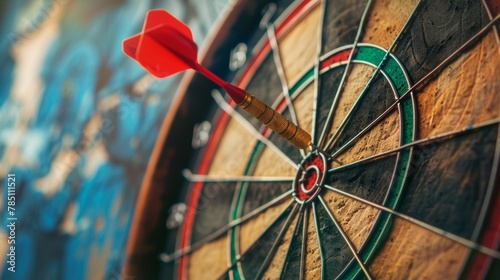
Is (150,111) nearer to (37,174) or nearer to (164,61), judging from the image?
(37,174)

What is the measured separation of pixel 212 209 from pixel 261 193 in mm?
155

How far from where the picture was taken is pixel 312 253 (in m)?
0.72

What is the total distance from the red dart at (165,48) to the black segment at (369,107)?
16 centimetres

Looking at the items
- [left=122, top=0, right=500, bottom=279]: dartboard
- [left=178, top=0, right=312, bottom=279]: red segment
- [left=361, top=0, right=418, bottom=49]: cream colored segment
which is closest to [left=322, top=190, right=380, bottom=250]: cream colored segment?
[left=122, top=0, right=500, bottom=279]: dartboard

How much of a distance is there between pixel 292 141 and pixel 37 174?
3.89 ft

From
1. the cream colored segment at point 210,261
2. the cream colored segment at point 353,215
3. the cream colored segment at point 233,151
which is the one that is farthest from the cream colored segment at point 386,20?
the cream colored segment at point 210,261

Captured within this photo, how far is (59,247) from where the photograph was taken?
4.76 feet

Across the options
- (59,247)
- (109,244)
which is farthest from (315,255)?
(59,247)

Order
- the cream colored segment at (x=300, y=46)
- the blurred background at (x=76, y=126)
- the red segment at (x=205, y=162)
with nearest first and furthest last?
the cream colored segment at (x=300, y=46) → the red segment at (x=205, y=162) → the blurred background at (x=76, y=126)

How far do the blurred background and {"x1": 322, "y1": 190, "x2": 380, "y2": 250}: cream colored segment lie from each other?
68cm

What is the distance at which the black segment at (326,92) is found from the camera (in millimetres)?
775

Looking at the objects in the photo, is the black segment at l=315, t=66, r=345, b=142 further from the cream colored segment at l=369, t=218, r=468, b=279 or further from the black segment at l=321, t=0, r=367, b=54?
the cream colored segment at l=369, t=218, r=468, b=279

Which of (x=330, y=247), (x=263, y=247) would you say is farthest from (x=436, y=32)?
(x=263, y=247)

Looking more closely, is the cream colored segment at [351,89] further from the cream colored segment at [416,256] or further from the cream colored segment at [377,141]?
the cream colored segment at [416,256]
